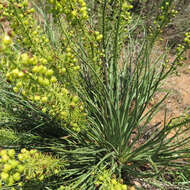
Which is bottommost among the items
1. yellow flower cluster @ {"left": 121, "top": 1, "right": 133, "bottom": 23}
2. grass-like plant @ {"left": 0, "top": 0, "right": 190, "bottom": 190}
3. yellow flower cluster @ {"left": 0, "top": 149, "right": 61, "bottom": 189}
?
yellow flower cluster @ {"left": 0, "top": 149, "right": 61, "bottom": 189}

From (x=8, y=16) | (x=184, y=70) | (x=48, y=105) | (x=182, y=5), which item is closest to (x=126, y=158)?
(x=48, y=105)

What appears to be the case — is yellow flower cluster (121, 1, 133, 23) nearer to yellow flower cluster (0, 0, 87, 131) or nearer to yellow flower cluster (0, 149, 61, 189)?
yellow flower cluster (0, 0, 87, 131)

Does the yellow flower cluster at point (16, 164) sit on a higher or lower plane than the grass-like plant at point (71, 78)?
lower

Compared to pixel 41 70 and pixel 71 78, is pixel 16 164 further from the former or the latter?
pixel 71 78

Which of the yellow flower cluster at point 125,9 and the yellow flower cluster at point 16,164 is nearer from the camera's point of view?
the yellow flower cluster at point 16,164

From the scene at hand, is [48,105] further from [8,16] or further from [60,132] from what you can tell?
[60,132]

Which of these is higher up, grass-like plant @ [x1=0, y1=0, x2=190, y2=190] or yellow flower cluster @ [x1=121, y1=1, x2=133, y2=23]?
yellow flower cluster @ [x1=121, y1=1, x2=133, y2=23]

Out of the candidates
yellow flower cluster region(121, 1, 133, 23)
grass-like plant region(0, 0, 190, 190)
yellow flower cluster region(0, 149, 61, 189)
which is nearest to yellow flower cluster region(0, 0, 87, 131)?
grass-like plant region(0, 0, 190, 190)

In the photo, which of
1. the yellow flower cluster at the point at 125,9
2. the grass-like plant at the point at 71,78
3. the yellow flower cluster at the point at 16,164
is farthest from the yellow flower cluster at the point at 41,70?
the yellow flower cluster at the point at 125,9

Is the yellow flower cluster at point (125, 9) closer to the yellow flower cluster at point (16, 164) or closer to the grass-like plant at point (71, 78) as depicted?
the grass-like plant at point (71, 78)

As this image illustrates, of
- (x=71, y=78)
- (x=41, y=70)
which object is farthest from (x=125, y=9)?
(x=41, y=70)

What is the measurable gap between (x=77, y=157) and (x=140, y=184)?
841 mm

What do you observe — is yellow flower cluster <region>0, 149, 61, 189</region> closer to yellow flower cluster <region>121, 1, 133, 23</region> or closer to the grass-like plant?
the grass-like plant

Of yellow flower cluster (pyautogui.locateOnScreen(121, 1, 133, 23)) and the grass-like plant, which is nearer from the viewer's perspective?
the grass-like plant
